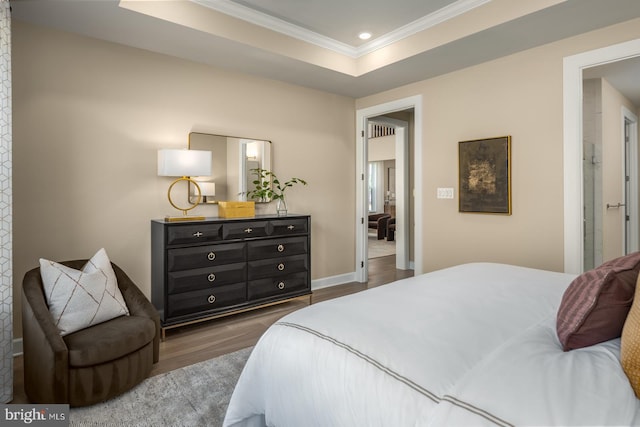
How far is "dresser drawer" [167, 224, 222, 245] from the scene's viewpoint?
3.05m

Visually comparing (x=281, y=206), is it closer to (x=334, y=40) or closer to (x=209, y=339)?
(x=209, y=339)

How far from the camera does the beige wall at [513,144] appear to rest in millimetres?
3186

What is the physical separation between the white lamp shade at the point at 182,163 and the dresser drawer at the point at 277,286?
1195 mm

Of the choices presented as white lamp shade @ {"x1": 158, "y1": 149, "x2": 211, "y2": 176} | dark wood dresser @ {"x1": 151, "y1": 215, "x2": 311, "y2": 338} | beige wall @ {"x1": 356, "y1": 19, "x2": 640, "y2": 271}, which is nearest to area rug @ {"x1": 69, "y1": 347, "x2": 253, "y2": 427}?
dark wood dresser @ {"x1": 151, "y1": 215, "x2": 311, "y2": 338}

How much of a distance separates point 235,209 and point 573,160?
3.10 metres

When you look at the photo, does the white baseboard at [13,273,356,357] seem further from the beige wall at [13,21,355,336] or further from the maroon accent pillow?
A: the maroon accent pillow

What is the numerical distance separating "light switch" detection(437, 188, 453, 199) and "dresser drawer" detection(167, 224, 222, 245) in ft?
8.01

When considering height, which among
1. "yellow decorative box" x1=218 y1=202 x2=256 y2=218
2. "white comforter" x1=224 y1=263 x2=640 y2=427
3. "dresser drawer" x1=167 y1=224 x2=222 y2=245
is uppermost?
"yellow decorative box" x1=218 y1=202 x2=256 y2=218

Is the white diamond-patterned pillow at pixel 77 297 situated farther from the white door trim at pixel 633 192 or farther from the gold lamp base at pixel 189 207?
the white door trim at pixel 633 192

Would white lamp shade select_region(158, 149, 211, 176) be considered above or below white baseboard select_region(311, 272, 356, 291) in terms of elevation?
above

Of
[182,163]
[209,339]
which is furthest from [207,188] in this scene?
[209,339]

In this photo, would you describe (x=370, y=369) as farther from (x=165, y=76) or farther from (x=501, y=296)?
(x=165, y=76)

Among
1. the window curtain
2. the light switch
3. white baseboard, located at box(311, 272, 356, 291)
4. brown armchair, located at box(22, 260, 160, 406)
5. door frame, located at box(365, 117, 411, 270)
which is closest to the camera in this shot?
brown armchair, located at box(22, 260, 160, 406)

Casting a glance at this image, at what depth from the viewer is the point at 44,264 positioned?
7.52ft
